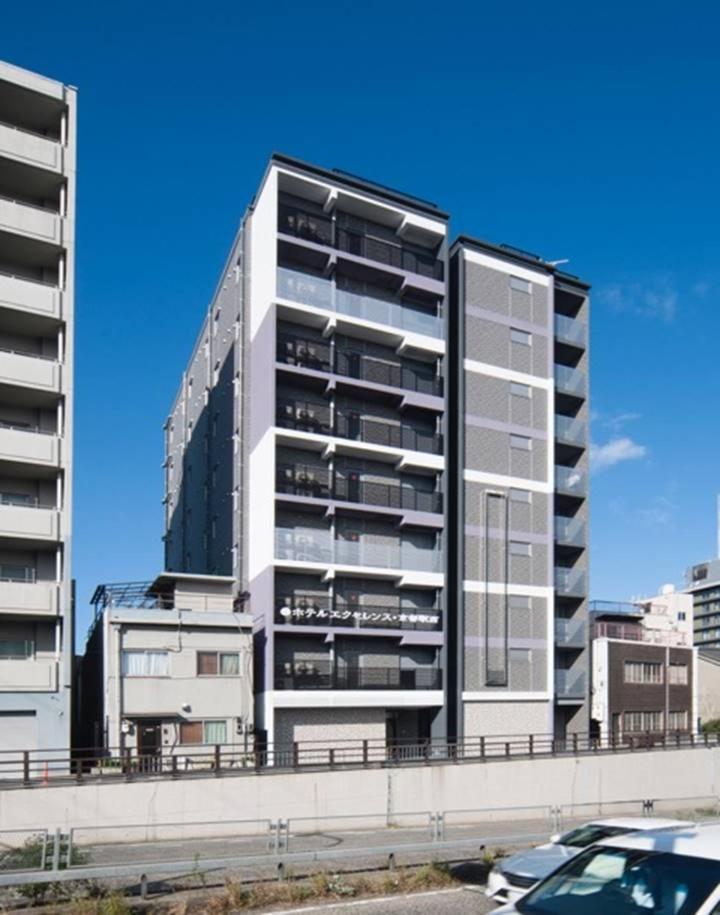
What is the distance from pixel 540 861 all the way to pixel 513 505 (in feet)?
107

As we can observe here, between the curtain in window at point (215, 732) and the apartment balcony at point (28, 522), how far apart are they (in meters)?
8.61

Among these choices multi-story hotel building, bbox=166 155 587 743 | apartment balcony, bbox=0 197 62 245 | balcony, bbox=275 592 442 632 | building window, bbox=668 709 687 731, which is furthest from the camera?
building window, bbox=668 709 687 731

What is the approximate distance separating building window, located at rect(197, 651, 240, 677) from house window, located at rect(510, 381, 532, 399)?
17.9 metres

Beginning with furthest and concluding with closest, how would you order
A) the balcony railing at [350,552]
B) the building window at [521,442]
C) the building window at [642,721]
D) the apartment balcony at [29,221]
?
the building window at [642,721] < the building window at [521,442] < the balcony railing at [350,552] < the apartment balcony at [29,221]

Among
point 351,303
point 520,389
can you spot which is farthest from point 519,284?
point 351,303

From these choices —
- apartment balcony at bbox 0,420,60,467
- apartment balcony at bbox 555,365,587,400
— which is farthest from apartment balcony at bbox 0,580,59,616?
apartment balcony at bbox 555,365,587,400

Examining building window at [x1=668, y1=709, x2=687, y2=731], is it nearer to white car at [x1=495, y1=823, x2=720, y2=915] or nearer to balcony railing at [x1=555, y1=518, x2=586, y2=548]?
balcony railing at [x1=555, y1=518, x2=586, y2=548]

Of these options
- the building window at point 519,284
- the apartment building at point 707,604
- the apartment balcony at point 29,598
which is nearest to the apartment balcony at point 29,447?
the apartment balcony at point 29,598

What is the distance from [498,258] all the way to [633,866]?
40.5 metres

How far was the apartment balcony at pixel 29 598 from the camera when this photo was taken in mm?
30672

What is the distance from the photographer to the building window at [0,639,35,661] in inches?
1241

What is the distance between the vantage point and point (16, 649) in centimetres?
3172

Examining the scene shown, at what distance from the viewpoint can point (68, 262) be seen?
111ft

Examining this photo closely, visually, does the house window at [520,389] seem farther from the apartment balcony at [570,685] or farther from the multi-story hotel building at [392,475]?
the apartment balcony at [570,685]
